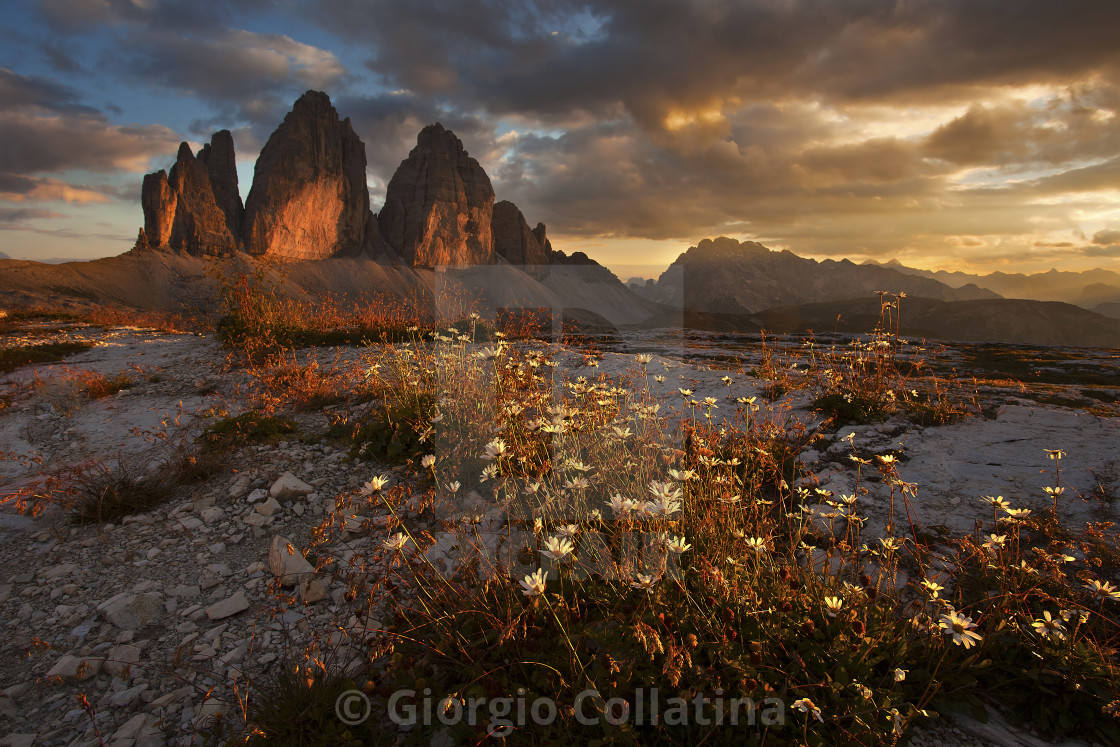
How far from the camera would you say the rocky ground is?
2236mm

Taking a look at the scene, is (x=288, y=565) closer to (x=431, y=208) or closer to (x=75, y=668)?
(x=75, y=668)

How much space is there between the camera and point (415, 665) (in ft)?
7.21

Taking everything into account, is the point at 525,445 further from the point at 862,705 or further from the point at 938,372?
the point at 938,372

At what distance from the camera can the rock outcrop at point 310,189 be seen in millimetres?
97688

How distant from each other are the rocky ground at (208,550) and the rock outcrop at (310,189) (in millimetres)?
107627

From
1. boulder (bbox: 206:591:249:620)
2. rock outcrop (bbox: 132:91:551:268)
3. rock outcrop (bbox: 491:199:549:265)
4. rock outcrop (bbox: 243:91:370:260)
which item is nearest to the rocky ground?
boulder (bbox: 206:591:249:620)

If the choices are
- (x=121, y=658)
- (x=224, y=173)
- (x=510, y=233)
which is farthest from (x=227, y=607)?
(x=510, y=233)

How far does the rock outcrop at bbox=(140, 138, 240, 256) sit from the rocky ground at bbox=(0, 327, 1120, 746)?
101463 millimetres

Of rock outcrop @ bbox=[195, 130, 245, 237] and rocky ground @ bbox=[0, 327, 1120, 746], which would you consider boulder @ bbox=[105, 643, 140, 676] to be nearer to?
rocky ground @ bbox=[0, 327, 1120, 746]

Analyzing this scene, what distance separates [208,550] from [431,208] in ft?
405

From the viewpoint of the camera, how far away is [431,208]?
377 feet

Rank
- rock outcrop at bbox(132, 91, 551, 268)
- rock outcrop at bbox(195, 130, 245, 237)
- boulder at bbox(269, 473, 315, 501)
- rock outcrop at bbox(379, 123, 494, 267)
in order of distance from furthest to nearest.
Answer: rock outcrop at bbox(379, 123, 494, 267) < rock outcrop at bbox(195, 130, 245, 237) < rock outcrop at bbox(132, 91, 551, 268) < boulder at bbox(269, 473, 315, 501)

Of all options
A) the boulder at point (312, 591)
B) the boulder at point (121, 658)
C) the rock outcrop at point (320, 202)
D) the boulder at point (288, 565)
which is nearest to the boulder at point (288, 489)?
the boulder at point (288, 565)

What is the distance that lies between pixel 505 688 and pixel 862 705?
1.43m
